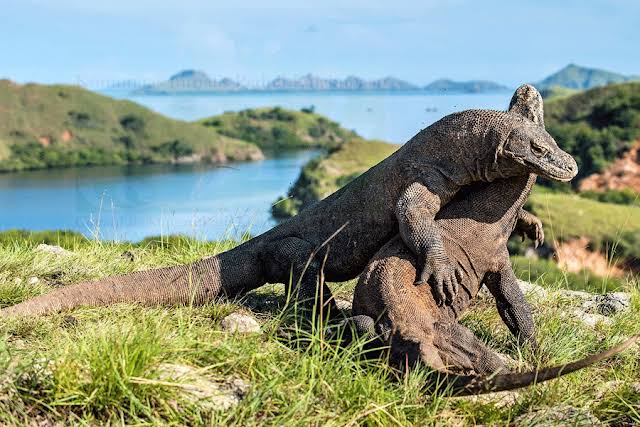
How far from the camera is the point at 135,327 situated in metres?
4.52

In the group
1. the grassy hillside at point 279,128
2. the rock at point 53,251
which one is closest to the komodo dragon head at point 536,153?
the rock at point 53,251

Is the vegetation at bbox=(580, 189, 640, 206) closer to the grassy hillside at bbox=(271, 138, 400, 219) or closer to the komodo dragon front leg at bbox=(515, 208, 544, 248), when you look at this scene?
the grassy hillside at bbox=(271, 138, 400, 219)

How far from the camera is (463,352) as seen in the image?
4.78m

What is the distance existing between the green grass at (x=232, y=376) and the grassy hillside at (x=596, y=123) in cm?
7774

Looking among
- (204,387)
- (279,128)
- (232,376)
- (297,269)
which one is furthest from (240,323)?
(279,128)

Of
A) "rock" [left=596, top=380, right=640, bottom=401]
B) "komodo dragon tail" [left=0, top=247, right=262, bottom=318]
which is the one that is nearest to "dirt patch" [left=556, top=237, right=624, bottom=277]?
"rock" [left=596, top=380, right=640, bottom=401]

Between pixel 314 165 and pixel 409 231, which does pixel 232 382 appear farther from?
pixel 314 165

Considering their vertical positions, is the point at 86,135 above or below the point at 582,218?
below

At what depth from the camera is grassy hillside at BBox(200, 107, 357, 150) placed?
176 m

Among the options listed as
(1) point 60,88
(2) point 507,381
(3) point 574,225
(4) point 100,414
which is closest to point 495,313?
(2) point 507,381

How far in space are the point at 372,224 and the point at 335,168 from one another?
9790cm

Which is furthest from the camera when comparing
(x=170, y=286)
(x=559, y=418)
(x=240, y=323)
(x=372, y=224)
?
(x=170, y=286)

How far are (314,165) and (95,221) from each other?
9443cm

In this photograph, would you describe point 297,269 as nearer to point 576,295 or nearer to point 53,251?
point 576,295
